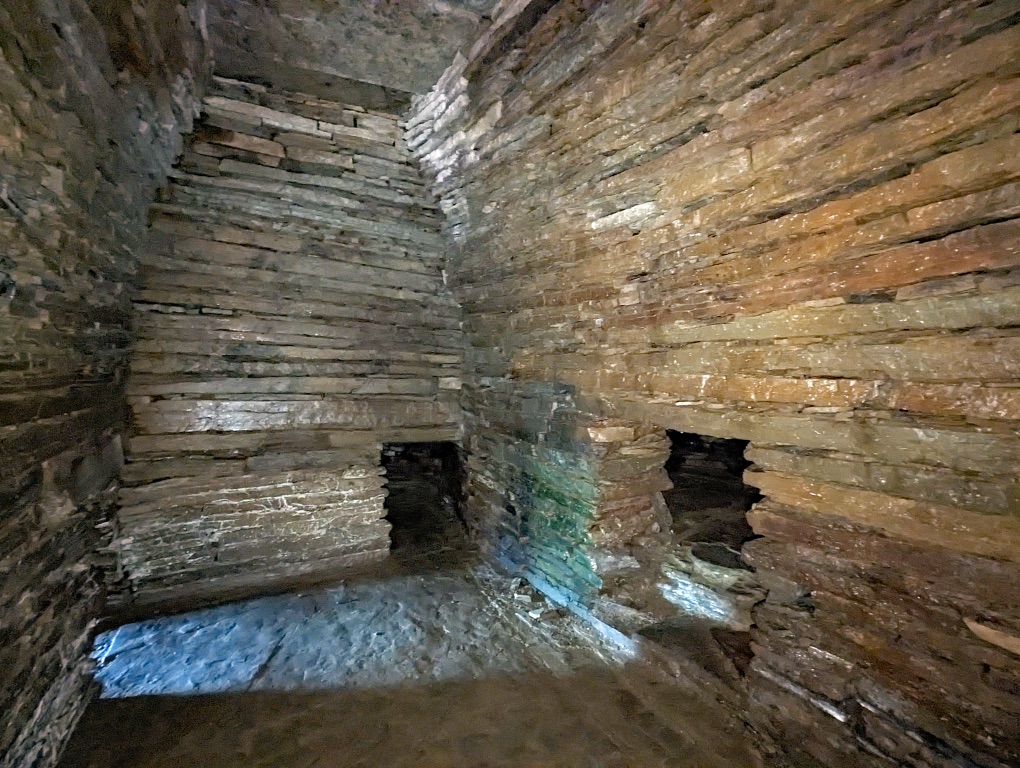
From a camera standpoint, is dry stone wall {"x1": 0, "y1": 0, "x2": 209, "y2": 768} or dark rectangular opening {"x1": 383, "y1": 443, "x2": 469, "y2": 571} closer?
dry stone wall {"x1": 0, "y1": 0, "x2": 209, "y2": 768}

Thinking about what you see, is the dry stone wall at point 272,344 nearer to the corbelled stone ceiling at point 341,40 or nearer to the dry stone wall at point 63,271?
the corbelled stone ceiling at point 341,40

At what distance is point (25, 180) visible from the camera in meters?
2.00

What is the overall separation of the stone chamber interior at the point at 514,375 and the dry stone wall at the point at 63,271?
0.09ft

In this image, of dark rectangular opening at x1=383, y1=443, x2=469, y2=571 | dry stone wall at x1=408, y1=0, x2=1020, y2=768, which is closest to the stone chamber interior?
dry stone wall at x1=408, y1=0, x2=1020, y2=768

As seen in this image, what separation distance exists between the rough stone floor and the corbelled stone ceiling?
14.0ft

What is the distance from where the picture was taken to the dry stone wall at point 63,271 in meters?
1.96

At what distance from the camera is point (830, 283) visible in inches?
96.0

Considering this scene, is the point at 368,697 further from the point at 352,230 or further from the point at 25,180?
the point at 352,230

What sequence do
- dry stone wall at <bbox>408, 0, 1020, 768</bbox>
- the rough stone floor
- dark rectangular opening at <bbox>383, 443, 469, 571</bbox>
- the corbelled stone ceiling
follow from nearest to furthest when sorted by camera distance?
dry stone wall at <bbox>408, 0, 1020, 768</bbox>
the rough stone floor
the corbelled stone ceiling
dark rectangular opening at <bbox>383, 443, 469, 571</bbox>

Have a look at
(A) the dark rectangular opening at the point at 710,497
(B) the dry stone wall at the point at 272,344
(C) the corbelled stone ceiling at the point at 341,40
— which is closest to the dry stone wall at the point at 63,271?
(C) the corbelled stone ceiling at the point at 341,40

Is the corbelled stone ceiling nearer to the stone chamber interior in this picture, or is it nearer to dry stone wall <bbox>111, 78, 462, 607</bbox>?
the stone chamber interior

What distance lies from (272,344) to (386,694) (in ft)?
10.4

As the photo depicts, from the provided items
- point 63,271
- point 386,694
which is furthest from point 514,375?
point 63,271

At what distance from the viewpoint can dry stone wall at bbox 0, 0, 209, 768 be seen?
6.42 feet
